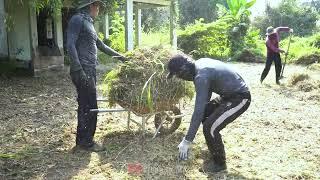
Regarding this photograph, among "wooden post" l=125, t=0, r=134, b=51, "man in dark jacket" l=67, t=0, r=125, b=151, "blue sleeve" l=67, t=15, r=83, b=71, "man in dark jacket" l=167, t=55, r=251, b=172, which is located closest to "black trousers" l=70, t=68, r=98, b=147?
"man in dark jacket" l=67, t=0, r=125, b=151

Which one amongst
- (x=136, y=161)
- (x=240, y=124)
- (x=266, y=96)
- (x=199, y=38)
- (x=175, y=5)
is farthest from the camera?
(x=199, y=38)

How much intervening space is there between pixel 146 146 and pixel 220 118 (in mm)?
1295

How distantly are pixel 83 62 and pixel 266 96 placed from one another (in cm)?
556

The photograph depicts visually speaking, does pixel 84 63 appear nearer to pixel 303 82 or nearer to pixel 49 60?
pixel 303 82

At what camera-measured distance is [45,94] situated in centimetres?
969

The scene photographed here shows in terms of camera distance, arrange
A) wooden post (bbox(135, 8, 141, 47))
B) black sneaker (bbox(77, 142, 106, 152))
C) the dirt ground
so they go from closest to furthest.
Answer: the dirt ground, black sneaker (bbox(77, 142, 106, 152)), wooden post (bbox(135, 8, 141, 47))

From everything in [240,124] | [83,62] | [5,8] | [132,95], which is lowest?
[240,124]

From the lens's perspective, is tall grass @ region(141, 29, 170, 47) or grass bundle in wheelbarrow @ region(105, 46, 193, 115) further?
tall grass @ region(141, 29, 170, 47)

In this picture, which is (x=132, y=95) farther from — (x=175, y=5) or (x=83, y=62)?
(x=175, y=5)

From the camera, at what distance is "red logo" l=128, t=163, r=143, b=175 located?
4.65m

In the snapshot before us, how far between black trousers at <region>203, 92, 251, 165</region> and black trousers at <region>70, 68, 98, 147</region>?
1.57 metres

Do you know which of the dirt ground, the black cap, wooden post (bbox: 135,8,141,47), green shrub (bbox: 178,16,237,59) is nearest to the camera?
the black cap

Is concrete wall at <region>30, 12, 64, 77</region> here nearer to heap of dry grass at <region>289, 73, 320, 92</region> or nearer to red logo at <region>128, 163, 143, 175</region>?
heap of dry grass at <region>289, 73, 320, 92</region>

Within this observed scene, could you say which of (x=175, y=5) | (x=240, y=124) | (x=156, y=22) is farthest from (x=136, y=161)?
(x=156, y=22)
